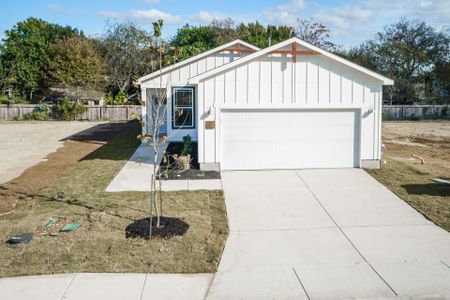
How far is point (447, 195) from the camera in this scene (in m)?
9.97

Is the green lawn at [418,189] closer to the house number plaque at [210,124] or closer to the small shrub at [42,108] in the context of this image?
the house number plaque at [210,124]

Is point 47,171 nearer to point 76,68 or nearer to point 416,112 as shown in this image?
point 76,68

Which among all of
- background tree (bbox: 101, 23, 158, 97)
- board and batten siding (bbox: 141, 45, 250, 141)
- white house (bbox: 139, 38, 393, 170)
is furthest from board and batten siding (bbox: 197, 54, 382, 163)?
background tree (bbox: 101, 23, 158, 97)

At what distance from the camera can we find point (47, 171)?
13.2m

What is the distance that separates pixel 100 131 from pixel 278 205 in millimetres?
18075

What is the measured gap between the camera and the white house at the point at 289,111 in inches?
486

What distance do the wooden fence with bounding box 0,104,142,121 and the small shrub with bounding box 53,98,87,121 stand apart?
2.00 ft

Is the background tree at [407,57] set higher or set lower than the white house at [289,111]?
higher

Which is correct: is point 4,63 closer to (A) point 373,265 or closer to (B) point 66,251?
(B) point 66,251

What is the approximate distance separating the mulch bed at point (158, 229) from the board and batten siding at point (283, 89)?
4.72 metres

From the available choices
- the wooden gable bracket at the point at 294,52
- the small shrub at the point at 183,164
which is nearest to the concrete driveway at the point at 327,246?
the small shrub at the point at 183,164

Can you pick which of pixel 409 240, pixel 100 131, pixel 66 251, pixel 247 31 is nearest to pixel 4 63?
pixel 100 131

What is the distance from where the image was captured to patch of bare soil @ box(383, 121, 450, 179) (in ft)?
45.3

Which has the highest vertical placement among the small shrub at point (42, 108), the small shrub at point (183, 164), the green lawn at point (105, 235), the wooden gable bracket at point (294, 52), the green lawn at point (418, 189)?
the wooden gable bracket at point (294, 52)
